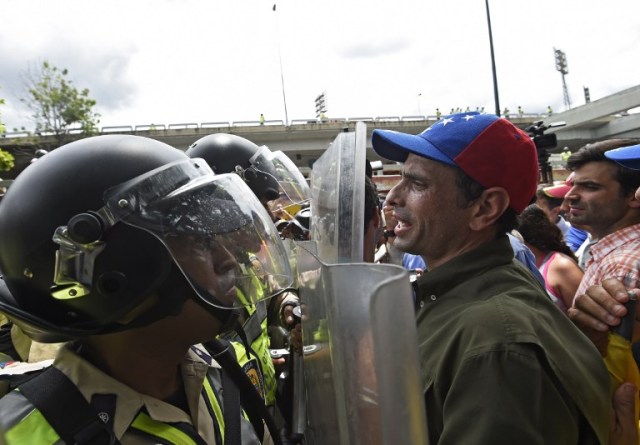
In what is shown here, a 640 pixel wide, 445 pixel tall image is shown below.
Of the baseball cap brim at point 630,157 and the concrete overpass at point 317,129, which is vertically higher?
the concrete overpass at point 317,129

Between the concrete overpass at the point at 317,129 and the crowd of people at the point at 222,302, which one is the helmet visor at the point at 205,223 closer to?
the crowd of people at the point at 222,302

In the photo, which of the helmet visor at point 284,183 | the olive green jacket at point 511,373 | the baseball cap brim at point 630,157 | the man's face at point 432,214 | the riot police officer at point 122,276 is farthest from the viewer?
the helmet visor at point 284,183

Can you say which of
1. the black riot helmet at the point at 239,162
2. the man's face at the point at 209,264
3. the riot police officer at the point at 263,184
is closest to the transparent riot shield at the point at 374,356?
the man's face at the point at 209,264

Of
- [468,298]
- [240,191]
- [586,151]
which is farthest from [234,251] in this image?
[586,151]

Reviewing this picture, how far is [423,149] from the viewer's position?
1.67 metres

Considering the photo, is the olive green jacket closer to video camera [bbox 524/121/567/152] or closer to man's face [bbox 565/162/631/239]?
man's face [bbox 565/162/631/239]

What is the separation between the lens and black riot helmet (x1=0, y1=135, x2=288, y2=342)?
1.25m

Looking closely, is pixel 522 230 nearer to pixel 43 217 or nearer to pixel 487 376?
pixel 487 376

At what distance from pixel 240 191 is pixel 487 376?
2.96 ft

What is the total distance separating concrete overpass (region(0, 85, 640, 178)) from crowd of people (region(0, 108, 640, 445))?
30567mm

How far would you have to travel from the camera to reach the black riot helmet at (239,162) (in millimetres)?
3727

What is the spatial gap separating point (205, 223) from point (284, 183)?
280cm

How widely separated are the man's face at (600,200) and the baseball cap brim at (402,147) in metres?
1.77

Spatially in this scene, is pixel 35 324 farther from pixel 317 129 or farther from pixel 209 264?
pixel 317 129
